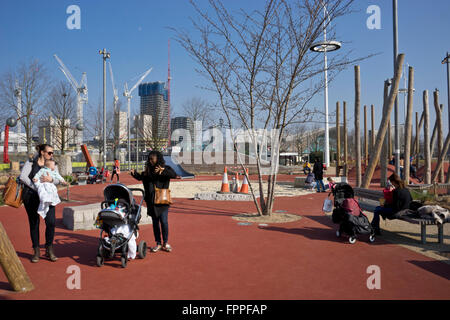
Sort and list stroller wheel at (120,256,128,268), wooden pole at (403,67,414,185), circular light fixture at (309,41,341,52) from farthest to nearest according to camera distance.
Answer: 1. wooden pole at (403,67,414,185)
2. circular light fixture at (309,41,341,52)
3. stroller wheel at (120,256,128,268)

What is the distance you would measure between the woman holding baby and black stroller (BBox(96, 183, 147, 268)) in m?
0.80

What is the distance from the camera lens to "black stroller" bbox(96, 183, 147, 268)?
16.5 feet

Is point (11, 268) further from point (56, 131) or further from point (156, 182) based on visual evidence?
point (56, 131)

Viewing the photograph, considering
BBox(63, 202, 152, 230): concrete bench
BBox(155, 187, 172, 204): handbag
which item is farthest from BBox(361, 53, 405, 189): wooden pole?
BBox(63, 202, 152, 230): concrete bench

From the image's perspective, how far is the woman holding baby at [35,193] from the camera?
5.12 meters

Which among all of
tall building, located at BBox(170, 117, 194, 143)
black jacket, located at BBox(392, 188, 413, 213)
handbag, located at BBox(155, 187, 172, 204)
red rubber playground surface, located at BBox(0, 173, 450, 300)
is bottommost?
red rubber playground surface, located at BBox(0, 173, 450, 300)

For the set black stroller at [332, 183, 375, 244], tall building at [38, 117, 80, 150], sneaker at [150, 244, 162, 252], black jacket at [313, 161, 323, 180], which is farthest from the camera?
tall building at [38, 117, 80, 150]

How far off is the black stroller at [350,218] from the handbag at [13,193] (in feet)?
19.0

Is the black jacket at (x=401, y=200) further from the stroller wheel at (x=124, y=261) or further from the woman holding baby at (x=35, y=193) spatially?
the woman holding baby at (x=35, y=193)

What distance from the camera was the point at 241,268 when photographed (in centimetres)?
491

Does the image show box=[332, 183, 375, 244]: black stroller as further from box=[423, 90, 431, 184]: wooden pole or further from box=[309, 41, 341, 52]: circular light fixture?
box=[423, 90, 431, 184]: wooden pole

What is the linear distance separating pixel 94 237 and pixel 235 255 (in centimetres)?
324

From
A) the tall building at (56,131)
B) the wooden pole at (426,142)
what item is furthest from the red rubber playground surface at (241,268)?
the tall building at (56,131)

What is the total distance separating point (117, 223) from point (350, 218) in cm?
431
